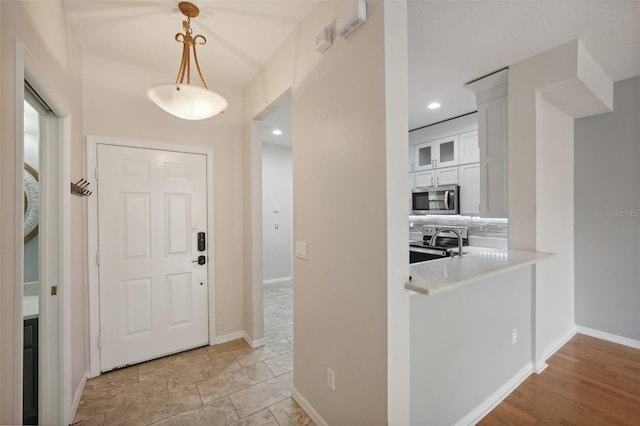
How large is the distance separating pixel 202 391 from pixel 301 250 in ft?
4.42

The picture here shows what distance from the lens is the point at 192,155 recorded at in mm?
2771

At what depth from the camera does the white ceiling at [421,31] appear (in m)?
1.81

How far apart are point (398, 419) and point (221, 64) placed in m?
2.92

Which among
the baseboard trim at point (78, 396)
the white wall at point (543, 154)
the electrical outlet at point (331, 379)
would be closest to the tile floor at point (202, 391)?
the baseboard trim at point (78, 396)

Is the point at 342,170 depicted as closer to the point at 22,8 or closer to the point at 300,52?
the point at 300,52

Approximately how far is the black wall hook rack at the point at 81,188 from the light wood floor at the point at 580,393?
3218mm

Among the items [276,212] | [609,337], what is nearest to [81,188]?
[276,212]

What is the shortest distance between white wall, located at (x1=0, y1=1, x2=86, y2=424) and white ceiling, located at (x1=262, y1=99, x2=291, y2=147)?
1680 millimetres

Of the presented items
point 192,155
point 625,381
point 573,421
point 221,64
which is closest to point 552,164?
point 625,381

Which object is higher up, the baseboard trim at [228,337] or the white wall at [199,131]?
the white wall at [199,131]

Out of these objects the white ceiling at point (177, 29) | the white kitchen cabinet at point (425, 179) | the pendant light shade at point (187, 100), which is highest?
the white ceiling at point (177, 29)

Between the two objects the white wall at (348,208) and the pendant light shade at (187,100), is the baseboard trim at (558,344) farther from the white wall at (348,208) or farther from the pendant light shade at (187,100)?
the pendant light shade at (187,100)

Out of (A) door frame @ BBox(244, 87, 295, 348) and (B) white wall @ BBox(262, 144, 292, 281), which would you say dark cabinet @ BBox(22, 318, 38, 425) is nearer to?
(A) door frame @ BBox(244, 87, 295, 348)

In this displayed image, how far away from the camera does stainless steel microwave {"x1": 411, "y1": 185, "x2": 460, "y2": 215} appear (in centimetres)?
382
